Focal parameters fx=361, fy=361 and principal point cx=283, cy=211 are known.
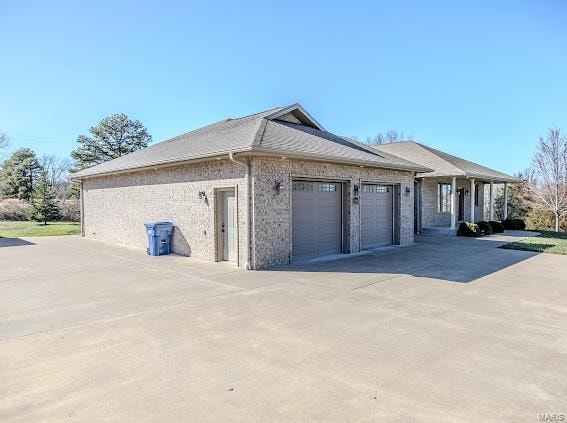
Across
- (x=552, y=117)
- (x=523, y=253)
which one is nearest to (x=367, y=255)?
(x=523, y=253)

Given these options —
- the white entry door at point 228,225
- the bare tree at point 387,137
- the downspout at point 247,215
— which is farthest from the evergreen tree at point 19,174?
the bare tree at point 387,137

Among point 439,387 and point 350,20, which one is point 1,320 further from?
point 350,20

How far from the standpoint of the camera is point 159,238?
39.5 feet

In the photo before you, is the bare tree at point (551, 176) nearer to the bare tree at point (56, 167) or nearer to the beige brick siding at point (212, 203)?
the beige brick siding at point (212, 203)

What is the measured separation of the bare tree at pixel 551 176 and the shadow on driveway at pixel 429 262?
16.0m

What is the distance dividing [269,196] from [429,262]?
5036 mm

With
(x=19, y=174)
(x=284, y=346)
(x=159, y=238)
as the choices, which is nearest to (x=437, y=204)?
(x=159, y=238)

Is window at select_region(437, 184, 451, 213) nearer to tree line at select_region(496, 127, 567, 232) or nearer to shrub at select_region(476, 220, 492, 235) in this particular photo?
shrub at select_region(476, 220, 492, 235)

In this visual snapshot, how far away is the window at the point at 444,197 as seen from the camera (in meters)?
20.4

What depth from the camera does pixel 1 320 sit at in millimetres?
5559

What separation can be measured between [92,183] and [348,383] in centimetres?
1822

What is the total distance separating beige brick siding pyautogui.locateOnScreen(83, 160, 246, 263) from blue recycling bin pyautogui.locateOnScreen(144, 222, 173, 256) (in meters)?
0.23

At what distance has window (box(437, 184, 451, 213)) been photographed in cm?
2039

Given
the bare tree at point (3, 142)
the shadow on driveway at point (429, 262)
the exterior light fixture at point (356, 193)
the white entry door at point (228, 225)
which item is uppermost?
the bare tree at point (3, 142)
